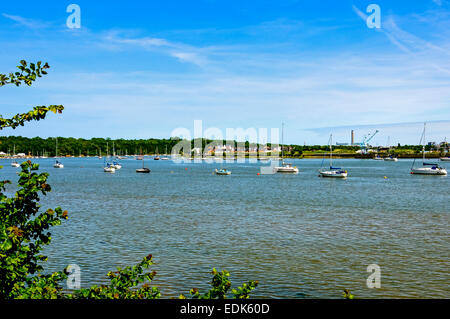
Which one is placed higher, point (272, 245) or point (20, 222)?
point (20, 222)

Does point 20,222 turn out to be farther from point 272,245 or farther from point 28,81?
point 272,245

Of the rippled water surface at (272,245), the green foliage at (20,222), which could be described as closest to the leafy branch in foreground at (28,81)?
the green foliage at (20,222)

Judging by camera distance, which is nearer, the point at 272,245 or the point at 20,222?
the point at 20,222

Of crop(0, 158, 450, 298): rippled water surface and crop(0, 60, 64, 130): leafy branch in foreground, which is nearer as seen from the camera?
crop(0, 60, 64, 130): leafy branch in foreground

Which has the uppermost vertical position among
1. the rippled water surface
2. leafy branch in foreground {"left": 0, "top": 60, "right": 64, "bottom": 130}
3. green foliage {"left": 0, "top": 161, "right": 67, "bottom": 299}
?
leafy branch in foreground {"left": 0, "top": 60, "right": 64, "bottom": 130}

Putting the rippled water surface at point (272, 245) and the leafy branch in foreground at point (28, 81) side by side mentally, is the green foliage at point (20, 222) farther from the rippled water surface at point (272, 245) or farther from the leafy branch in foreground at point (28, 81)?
the rippled water surface at point (272, 245)

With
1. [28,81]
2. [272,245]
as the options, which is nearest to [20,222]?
[28,81]

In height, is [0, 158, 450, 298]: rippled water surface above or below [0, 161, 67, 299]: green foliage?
below

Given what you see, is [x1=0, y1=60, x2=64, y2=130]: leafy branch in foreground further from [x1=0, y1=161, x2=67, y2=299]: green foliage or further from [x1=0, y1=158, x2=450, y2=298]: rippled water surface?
[x1=0, y1=158, x2=450, y2=298]: rippled water surface

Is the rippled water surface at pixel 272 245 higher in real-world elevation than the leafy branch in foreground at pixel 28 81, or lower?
lower

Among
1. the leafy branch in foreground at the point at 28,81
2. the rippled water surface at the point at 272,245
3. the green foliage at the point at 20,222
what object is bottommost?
the rippled water surface at the point at 272,245

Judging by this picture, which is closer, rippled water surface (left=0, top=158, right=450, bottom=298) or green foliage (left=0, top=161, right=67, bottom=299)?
green foliage (left=0, top=161, right=67, bottom=299)

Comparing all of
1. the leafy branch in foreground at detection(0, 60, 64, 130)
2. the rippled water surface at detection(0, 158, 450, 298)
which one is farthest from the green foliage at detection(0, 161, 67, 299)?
the rippled water surface at detection(0, 158, 450, 298)
